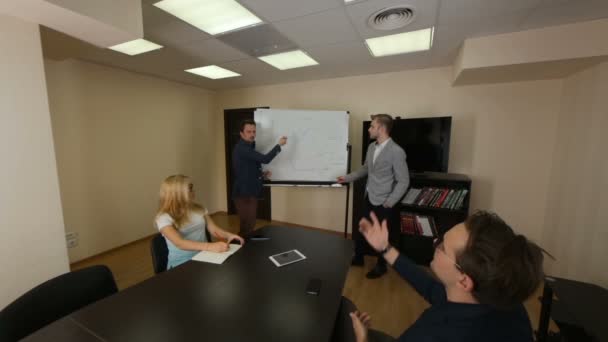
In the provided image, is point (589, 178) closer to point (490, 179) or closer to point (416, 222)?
point (490, 179)

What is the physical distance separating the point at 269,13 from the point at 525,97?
2839mm

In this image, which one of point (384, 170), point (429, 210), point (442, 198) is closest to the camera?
point (384, 170)

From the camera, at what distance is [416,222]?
2.79m

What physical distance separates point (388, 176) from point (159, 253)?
2.00 metres

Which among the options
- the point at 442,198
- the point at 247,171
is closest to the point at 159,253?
the point at 247,171

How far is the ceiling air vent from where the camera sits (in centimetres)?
177

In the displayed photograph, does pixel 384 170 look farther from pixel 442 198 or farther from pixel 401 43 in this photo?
pixel 401 43

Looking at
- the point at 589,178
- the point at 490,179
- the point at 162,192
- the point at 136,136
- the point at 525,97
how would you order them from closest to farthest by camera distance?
the point at 162,192 < the point at 589,178 < the point at 525,97 < the point at 490,179 < the point at 136,136

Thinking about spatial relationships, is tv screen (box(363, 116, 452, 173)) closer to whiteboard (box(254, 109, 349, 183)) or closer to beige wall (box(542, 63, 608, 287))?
whiteboard (box(254, 109, 349, 183))

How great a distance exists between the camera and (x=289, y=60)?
2.90 m

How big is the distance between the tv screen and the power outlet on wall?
3935mm

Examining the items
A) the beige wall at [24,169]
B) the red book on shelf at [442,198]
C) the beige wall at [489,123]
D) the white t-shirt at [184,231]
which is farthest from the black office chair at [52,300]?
the beige wall at [489,123]

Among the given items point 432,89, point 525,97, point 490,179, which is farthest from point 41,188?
point 525,97

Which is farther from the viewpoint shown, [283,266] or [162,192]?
[162,192]
